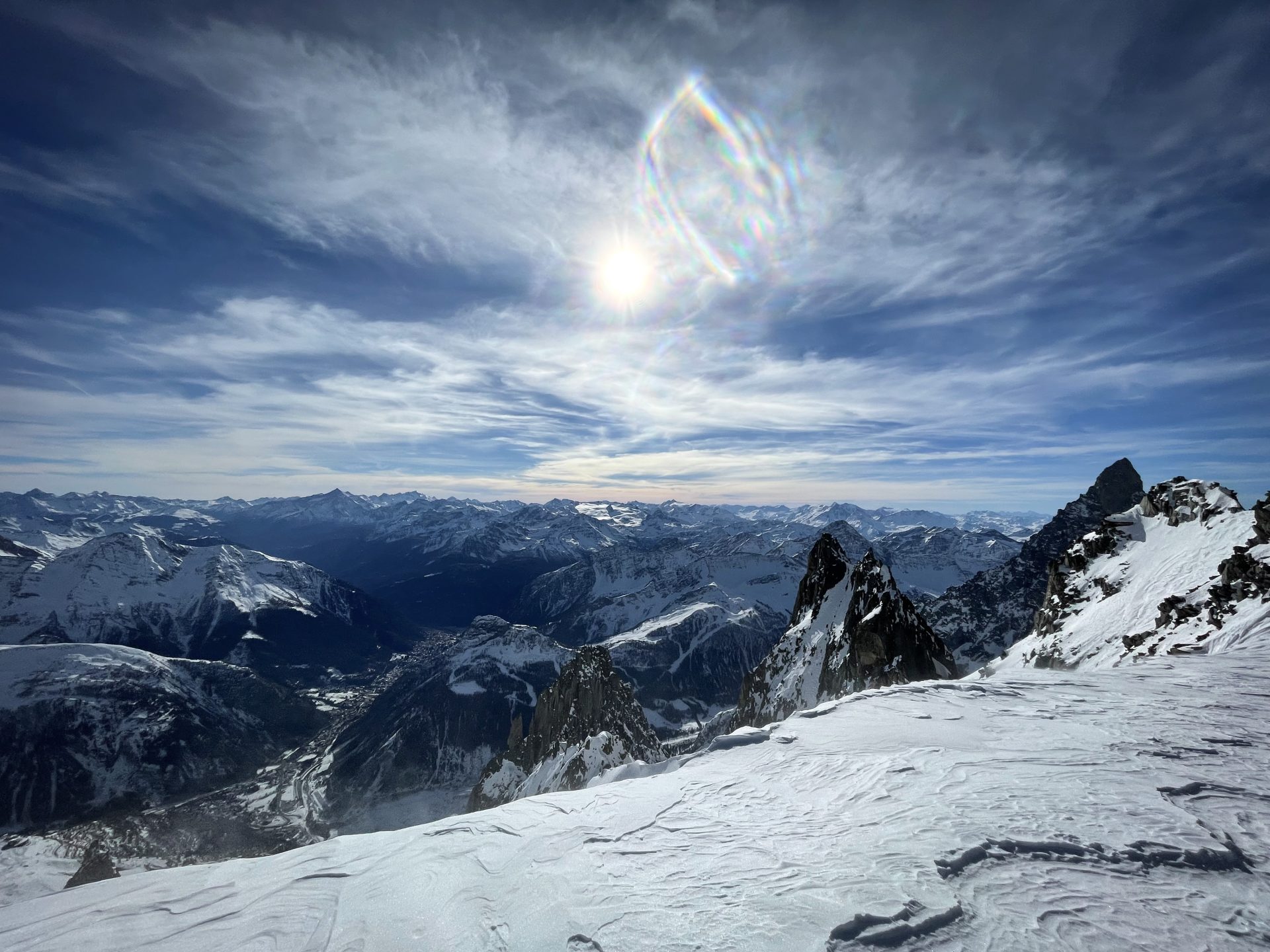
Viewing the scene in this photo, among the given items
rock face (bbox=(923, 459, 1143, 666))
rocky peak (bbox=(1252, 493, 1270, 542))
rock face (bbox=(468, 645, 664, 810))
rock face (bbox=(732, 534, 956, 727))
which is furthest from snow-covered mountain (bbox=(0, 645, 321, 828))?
rocky peak (bbox=(1252, 493, 1270, 542))

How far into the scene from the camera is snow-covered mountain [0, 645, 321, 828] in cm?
15875

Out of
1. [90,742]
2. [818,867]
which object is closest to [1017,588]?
[818,867]

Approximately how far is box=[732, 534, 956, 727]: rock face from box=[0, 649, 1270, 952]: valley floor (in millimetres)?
31598

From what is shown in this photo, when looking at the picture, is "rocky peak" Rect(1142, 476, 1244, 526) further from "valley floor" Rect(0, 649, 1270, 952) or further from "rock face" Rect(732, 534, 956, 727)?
"valley floor" Rect(0, 649, 1270, 952)

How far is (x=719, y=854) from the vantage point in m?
8.38

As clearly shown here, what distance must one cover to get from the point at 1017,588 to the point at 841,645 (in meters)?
104

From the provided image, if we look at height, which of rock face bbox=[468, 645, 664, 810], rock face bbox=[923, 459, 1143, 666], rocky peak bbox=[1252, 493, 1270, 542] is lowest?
rock face bbox=[468, 645, 664, 810]

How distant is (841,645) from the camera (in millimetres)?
56531

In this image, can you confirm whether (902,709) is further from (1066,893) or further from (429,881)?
(429,881)

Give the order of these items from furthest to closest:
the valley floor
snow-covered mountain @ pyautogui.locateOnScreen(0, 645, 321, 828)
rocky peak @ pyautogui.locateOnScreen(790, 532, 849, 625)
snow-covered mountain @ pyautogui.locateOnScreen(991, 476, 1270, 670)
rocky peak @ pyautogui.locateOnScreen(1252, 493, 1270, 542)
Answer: snow-covered mountain @ pyautogui.locateOnScreen(0, 645, 321, 828) < rocky peak @ pyautogui.locateOnScreen(790, 532, 849, 625) < rocky peak @ pyautogui.locateOnScreen(1252, 493, 1270, 542) < snow-covered mountain @ pyautogui.locateOnScreen(991, 476, 1270, 670) < the valley floor

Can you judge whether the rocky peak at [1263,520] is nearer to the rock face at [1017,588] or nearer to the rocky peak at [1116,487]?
the rock face at [1017,588]

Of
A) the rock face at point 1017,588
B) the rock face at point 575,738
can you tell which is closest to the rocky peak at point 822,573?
the rock face at point 575,738

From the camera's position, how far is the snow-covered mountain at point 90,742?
158750 mm

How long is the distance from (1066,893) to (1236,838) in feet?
11.9
